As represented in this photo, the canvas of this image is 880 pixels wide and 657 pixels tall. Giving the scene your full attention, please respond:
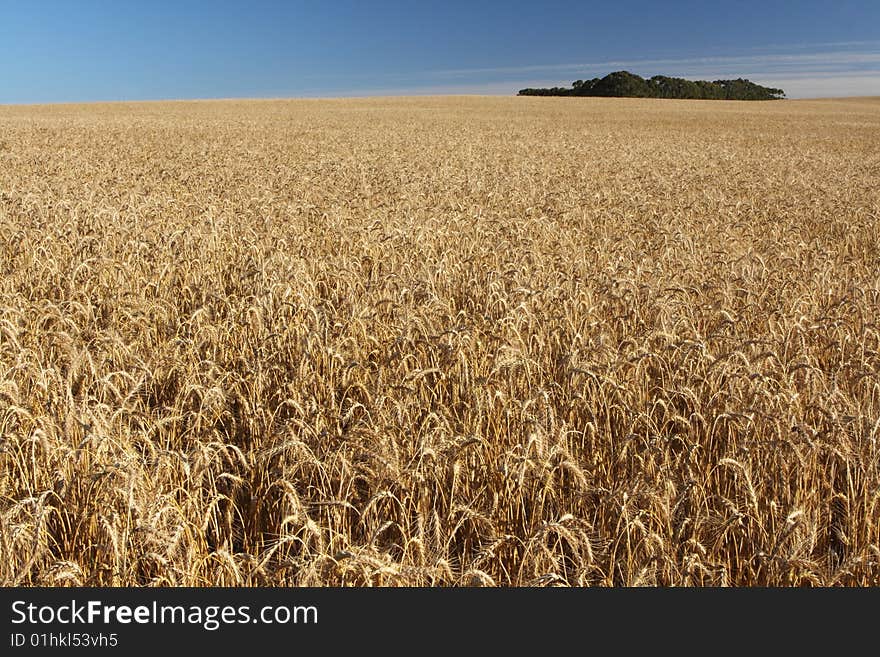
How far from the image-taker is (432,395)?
3660mm

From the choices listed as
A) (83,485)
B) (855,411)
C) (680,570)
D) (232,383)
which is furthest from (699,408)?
(83,485)

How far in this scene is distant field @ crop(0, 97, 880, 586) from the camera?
2402 millimetres

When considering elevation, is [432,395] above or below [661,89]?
below

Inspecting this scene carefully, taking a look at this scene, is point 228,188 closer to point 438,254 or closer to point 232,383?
point 438,254

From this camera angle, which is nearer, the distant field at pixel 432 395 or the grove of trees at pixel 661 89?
the distant field at pixel 432 395

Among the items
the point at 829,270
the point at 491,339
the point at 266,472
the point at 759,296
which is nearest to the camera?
the point at 266,472

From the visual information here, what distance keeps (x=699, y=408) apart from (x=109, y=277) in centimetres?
436

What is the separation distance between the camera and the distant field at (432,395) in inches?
94.6

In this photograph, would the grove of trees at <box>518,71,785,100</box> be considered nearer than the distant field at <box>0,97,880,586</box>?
No

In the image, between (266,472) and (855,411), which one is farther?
(855,411)

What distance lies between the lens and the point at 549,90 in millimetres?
90750

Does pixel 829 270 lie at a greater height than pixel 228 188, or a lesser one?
lesser

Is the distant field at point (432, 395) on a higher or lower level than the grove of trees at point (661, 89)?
lower

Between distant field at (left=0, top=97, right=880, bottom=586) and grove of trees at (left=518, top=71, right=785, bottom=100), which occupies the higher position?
grove of trees at (left=518, top=71, right=785, bottom=100)
